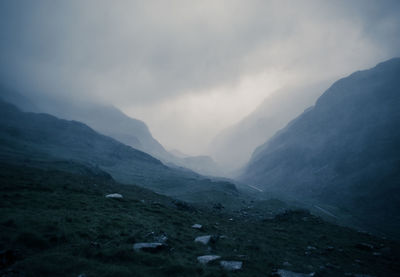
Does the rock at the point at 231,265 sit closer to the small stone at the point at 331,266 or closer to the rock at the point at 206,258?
the rock at the point at 206,258

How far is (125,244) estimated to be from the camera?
1185cm

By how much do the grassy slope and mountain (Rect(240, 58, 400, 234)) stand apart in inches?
2338

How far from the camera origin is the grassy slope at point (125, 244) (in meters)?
9.50

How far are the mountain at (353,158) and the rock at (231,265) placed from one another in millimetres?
70157

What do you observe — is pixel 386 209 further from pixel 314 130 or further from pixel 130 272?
pixel 314 130

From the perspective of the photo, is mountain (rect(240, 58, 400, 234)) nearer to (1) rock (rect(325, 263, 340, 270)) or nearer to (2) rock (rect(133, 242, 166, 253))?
(1) rock (rect(325, 263, 340, 270))

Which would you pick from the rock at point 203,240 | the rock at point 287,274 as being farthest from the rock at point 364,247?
the rock at point 203,240

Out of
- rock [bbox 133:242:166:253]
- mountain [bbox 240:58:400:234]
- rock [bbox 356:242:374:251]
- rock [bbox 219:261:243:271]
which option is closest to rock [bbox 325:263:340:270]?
rock [bbox 219:261:243:271]

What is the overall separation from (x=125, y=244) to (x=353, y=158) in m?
145

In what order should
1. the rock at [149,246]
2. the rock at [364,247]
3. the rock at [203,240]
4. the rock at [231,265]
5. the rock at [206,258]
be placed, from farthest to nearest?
the rock at [364,247] < the rock at [203,240] < the rock at [149,246] < the rock at [206,258] < the rock at [231,265]

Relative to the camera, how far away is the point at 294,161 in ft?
525

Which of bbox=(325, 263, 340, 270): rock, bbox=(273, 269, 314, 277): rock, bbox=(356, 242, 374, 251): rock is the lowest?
bbox=(356, 242, 374, 251): rock

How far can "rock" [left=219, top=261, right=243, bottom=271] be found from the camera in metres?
10.8

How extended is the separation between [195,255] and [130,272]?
4459 mm
